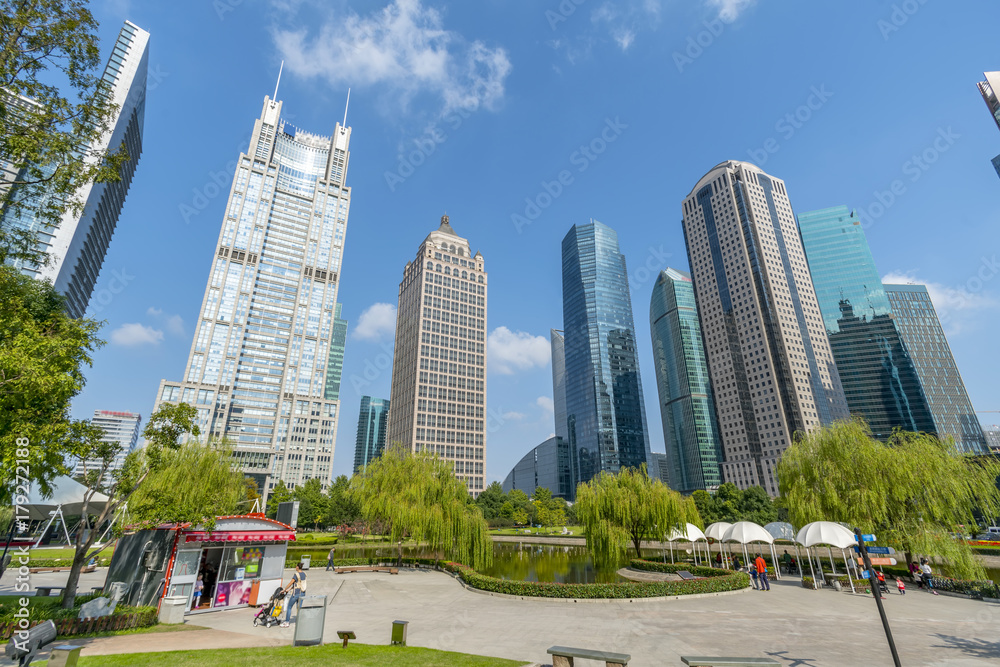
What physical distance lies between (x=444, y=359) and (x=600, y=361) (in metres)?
71.1

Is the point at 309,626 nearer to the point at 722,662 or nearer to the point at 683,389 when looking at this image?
the point at 722,662

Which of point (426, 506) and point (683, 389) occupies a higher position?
point (683, 389)

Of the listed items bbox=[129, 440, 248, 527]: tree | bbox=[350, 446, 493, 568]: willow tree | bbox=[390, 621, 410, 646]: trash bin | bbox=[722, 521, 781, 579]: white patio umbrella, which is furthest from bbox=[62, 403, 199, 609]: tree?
bbox=[722, 521, 781, 579]: white patio umbrella

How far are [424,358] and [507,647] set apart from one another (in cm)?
11268

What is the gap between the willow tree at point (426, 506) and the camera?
103ft

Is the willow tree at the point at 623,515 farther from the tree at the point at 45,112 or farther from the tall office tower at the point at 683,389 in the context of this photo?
the tall office tower at the point at 683,389

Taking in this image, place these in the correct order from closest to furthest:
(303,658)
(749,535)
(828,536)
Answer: (303,658) < (828,536) < (749,535)

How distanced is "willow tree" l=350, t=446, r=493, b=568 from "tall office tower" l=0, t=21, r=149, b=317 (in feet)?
263

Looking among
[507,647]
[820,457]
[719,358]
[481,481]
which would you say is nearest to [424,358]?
[481,481]

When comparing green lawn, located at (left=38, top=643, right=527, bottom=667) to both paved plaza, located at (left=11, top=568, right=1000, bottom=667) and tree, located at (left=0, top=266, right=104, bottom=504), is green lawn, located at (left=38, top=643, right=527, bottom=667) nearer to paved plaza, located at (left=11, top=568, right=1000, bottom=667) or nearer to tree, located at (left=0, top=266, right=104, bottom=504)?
paved plaza, located at (left=11, top=568, right=1000, bottom=667)

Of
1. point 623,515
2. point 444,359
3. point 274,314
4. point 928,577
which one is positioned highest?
point 274,314

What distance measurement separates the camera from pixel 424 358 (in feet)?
403

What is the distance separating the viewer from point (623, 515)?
94.2 ft

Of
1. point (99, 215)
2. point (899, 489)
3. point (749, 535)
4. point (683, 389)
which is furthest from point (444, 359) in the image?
point (899, 489)
